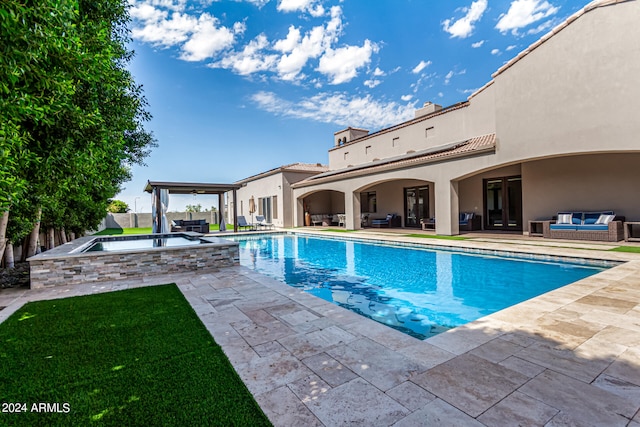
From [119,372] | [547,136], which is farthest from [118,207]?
[547,136]

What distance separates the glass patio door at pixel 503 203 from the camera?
47.5 ft

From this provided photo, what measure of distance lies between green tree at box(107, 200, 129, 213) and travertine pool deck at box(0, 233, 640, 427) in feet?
114

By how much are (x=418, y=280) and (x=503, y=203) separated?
9801 mm

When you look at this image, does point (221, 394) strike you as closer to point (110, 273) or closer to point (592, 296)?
point (592, 296)

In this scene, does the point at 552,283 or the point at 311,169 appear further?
the point at 311,169

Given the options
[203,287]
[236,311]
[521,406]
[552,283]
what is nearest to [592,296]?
[552,283]

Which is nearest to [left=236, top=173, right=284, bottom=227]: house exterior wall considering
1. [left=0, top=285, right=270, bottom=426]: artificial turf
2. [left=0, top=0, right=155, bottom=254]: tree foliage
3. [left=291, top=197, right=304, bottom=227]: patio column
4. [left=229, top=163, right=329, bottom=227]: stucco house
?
[left=229, top=163, right=329, bottom=227]: stucco house

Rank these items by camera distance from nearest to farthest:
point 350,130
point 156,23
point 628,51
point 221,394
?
1. point 221,394
2. point 628,51
3. point 156,23
4. point 350,130

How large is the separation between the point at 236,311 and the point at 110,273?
13.8ft

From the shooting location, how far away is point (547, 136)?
426 inches

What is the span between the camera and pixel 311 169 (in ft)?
85.2

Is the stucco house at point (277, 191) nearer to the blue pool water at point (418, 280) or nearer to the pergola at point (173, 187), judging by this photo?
the pergola at point (173, 187)

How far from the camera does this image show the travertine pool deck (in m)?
2.25

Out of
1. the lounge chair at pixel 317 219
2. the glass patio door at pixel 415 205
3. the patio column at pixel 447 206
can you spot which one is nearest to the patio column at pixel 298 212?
the lounge chair at pixel 317 219
